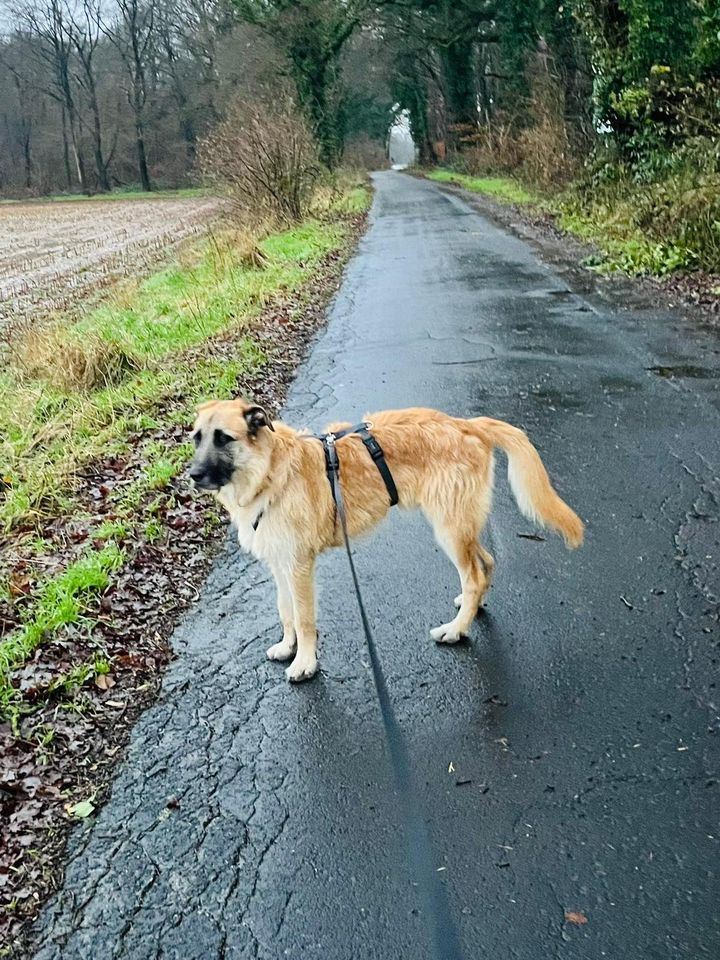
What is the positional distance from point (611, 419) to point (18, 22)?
8664 cm

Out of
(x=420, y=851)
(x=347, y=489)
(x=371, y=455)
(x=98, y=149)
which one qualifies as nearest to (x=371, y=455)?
(x=371, y=455)

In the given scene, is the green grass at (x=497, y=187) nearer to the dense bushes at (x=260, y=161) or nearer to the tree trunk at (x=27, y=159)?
the dense bushes at (x=260, y=161)

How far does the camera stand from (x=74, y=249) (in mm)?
29594

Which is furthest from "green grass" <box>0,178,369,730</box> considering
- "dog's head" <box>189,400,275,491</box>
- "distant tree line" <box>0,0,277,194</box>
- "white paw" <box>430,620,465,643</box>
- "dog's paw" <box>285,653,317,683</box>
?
"distant tree line" <box>0,0,277,194</box>

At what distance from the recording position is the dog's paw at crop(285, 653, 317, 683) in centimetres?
440

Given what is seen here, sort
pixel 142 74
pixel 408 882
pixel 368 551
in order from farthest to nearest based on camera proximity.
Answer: pixel 142 74 → pixel 368 551 → pixel 408 882

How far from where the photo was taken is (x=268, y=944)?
2.91 metres

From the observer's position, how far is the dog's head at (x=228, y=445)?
13.4ft

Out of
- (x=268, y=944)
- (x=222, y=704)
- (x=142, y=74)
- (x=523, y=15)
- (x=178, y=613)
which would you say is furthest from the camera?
(x=142, y=74)

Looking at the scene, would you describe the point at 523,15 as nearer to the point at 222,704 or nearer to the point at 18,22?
the point at 222,704

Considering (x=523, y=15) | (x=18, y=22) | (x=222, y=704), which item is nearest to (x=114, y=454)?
(x=222, y=704)

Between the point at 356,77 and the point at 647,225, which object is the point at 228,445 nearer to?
the point at 647,225

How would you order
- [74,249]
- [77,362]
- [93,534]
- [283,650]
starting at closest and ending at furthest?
[283,650], [93,534], [77,362], [74,249]

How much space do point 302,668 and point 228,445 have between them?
50.8 inches
